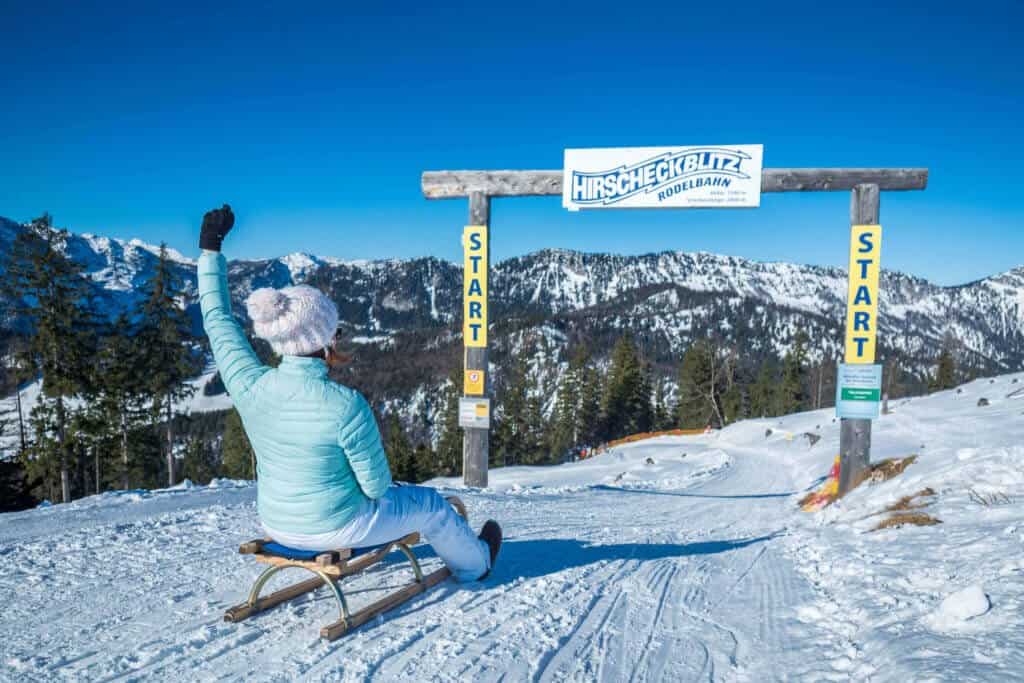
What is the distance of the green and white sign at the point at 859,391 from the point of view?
7.36 metres

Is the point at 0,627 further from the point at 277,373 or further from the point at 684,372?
the point at 684,372

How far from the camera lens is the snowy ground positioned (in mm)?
2768

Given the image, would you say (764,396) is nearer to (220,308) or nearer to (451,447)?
(451,447)

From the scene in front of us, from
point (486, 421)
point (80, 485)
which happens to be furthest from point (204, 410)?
point (486, 421)

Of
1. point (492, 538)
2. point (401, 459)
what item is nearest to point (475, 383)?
point (492, 538)

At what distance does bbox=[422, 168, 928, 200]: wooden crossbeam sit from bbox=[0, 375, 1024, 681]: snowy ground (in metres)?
3.35

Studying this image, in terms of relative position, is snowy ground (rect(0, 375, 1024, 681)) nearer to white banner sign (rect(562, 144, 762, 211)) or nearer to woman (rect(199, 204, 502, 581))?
woman (rect(199, 204, 502, 581))

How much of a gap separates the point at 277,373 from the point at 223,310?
563mm

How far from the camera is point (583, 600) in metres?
3.77

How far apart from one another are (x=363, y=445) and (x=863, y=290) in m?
6.83

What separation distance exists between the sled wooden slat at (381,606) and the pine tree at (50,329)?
79.9 feet

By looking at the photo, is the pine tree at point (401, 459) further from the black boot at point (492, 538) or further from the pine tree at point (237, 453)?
the black boot at point (492, 538)

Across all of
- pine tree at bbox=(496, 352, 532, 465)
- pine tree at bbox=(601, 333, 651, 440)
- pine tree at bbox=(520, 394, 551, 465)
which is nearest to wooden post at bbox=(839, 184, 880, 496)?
pine tree at bbox=(496, 352, 532, 465)

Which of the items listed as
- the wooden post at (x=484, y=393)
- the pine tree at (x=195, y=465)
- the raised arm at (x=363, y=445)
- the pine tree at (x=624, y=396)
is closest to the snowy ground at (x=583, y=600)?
the raised arm at (x=363, y=445)
